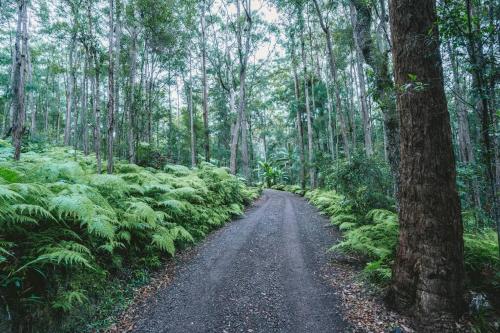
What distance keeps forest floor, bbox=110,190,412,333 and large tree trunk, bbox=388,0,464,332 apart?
0.51m

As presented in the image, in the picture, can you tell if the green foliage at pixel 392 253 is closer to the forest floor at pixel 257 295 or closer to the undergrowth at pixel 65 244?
the forest floor at pixel 257 295

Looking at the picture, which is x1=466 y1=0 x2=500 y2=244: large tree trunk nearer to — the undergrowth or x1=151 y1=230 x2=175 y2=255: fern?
the undergrowth

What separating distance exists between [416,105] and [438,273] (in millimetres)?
2136

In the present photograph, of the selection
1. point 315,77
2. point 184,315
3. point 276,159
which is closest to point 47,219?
point 184,315

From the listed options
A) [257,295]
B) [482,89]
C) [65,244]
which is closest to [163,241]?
[65,244]

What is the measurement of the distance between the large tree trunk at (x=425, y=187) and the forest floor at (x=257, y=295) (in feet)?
1.67

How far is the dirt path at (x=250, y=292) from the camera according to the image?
134 inches

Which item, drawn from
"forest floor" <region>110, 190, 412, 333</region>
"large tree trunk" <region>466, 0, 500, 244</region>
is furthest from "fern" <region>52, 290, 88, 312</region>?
"large tree trunk" <region>466, 0, 500, 244</region>

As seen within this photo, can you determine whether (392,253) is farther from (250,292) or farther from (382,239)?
(250,292)

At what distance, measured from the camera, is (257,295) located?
4090 millimetres

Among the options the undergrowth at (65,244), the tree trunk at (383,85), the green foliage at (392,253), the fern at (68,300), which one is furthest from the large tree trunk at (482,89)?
the fern at (68,300)

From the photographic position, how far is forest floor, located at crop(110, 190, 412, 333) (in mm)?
3357

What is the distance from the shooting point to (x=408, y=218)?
334 centimetres

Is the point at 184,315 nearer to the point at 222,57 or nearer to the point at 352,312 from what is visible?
the point at 352,312
